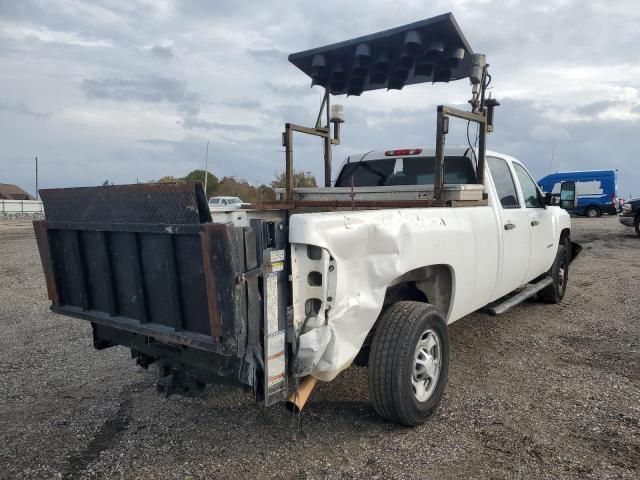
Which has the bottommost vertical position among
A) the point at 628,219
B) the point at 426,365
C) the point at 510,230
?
the point at 628,219

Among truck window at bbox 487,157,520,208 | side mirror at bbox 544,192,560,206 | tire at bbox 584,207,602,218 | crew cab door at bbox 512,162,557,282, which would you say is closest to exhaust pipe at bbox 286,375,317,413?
truck window at bbox 487,157,520,208

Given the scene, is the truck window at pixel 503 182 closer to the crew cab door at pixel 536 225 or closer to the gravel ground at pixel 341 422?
the crew cab door at pixel 536 225

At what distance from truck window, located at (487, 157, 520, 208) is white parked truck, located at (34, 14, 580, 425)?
0.40m

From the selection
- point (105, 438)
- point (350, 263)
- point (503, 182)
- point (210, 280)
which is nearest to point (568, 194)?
point (503, 182)

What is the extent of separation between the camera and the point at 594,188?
86.4ft

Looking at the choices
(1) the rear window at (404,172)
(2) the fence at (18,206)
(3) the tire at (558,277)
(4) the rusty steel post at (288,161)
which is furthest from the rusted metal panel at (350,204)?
(2) the fence at (18,206)

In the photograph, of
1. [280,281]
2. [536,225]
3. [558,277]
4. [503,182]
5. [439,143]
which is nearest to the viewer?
[280,281]

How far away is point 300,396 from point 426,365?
3.28 ft

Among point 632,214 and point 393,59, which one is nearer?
point 393,59

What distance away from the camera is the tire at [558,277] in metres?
6.98

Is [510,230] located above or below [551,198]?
below

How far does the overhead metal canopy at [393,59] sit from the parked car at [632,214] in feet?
45.2

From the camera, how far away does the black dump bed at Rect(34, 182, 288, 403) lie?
8.78 feet

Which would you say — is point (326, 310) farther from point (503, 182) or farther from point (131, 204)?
point (503, 182)
